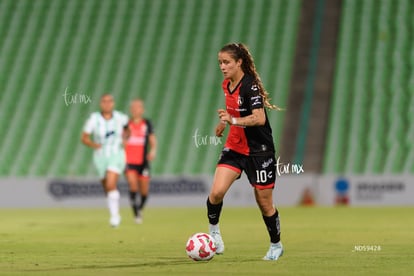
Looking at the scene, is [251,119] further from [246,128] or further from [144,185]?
[144,185]

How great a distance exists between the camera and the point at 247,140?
9883 mm

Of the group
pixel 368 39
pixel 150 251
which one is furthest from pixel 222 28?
pixel 150 251

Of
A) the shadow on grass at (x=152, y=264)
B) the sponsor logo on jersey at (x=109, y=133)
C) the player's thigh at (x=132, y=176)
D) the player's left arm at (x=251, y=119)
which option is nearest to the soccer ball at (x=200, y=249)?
the shadow on grass at (x=152, y=264)

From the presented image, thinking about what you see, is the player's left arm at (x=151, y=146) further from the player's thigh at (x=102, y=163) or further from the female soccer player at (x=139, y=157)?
the player's thigh at (x=102, y=163)

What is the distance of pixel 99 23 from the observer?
31.0 metres

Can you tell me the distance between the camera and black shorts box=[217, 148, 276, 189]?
386 inches

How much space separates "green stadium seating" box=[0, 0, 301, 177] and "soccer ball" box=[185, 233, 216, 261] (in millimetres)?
15355

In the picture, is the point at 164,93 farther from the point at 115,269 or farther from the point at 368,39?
the point at 115,269

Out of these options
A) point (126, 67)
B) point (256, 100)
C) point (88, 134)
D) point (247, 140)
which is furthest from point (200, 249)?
point (126, 67)

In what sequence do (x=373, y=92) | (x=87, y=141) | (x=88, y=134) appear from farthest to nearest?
(x=373, y=92) < (x=88, y=134) < (x=87, y=141)

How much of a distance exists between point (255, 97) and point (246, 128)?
14.5 inches

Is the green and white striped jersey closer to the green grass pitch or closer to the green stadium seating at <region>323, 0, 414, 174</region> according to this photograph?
the green grass pitch

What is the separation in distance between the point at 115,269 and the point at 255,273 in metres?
1.28

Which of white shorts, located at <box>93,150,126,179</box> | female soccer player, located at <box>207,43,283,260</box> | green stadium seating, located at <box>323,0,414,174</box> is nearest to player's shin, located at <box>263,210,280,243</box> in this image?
A: female soccer player, located at <box>207,43,283,260</box>
